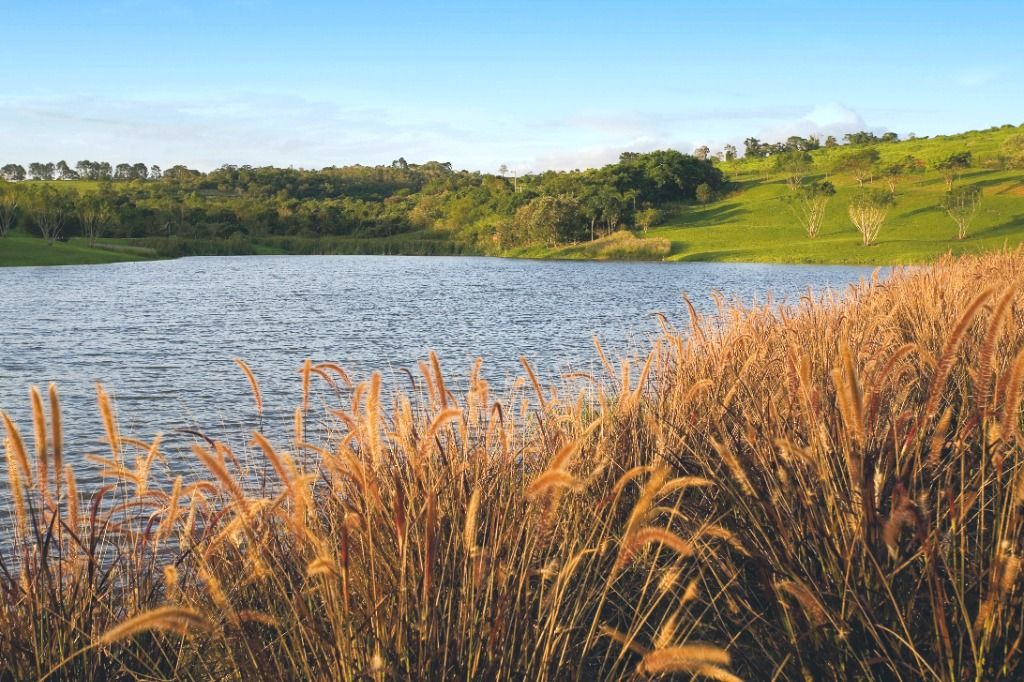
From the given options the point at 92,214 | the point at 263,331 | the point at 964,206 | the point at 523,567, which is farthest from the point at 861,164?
the point at 523,567

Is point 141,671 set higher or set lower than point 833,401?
lower

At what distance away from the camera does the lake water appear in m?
14.9

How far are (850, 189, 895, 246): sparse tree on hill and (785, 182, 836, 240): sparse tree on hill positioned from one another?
5625 millimetres

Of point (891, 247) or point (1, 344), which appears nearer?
point (1, 344)

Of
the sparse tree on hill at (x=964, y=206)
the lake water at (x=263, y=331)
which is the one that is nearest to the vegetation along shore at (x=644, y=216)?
the sparse tree on hill at (x=964, y=206)

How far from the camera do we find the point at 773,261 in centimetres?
7581

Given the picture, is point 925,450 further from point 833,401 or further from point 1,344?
point 1,344

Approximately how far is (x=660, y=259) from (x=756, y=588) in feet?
273

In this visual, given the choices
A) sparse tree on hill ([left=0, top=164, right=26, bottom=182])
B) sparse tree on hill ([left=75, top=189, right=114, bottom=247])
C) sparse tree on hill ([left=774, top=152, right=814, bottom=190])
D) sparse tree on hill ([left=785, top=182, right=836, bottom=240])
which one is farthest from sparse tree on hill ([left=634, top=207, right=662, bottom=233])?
sparse tree on hill ([left=0, top=164, right=26, bottom=182])

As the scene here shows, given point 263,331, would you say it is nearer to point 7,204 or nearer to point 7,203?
point 7,204

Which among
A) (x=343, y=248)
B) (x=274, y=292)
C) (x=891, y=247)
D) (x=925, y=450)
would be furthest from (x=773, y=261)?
(x=925, y=450)

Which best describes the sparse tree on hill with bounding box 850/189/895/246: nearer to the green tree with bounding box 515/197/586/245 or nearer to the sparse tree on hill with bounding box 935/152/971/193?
the sparse tree on hill with bounding box 935/152/971/193

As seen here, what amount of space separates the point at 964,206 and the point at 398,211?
93.2 m

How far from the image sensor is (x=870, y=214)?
8025cm
